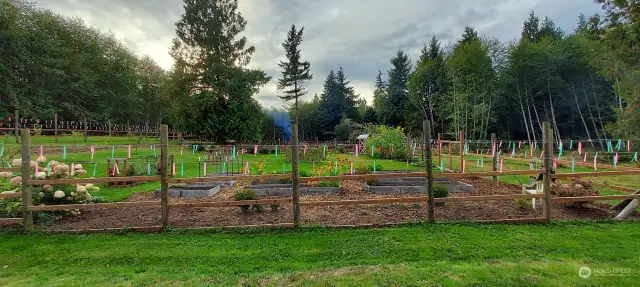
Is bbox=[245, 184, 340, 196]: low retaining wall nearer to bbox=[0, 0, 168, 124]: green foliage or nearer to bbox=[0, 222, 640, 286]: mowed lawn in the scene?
bbox=[0, 222, 640, 286]: mowed lawn

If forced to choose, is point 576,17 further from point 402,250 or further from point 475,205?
point 402,250

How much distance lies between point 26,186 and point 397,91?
3679cm

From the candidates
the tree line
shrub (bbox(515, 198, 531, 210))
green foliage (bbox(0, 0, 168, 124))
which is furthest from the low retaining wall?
green foliage (bbox(0, 0, 168, 124))

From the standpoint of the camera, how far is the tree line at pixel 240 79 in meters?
23.1

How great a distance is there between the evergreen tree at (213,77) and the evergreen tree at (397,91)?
1833 centimetres

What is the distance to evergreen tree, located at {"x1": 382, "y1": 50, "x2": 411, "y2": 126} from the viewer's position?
37219 mm

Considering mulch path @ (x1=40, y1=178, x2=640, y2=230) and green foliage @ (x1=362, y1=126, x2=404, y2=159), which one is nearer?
mulch path @ (x1=40, y1=178, x2=640, y2=230)

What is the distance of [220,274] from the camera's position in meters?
3.20

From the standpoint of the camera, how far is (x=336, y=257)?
142 inches

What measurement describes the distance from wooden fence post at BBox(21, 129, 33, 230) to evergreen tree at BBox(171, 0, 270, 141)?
730 inches

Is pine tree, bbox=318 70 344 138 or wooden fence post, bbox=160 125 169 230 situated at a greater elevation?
pine tree, bbox=318 70 344 138

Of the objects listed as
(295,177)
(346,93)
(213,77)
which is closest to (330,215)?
(295,177)

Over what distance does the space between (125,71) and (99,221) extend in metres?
36.1

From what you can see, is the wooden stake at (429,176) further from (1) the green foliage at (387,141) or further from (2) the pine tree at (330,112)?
(2) the pine tree at (330,112)
